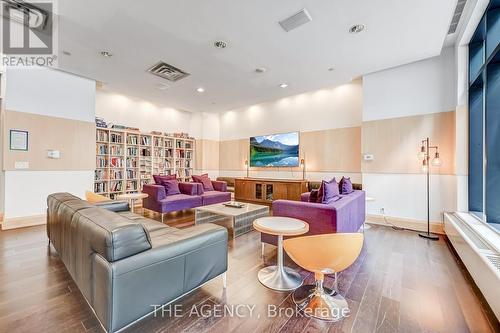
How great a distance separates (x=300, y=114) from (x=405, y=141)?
2.59 m

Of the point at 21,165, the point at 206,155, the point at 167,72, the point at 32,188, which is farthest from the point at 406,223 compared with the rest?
the point at 21,165

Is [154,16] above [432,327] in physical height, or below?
above

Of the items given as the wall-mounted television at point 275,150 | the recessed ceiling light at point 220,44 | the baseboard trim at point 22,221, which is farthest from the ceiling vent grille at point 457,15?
the baseboard trim at point 22,221

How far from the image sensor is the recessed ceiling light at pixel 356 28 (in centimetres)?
272

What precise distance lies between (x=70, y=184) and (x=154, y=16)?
386cm

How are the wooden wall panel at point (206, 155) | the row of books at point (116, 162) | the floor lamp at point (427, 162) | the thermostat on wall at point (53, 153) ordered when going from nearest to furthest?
the floor lamp at point (427, 162), the thermostat on wall at point (53, 153), the row of books at point (116, 162), the wooden wall panel at point (206, 155)

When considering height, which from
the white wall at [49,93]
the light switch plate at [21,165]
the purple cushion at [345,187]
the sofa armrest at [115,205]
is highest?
the white wall at [49,93]

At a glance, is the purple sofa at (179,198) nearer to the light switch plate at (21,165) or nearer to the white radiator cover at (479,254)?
the light switch plate at (21,165)

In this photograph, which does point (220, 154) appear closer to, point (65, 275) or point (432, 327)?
point (65, 275)

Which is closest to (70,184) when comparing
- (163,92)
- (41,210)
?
(41,210)

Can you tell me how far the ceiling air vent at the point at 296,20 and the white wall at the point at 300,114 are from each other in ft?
9.16

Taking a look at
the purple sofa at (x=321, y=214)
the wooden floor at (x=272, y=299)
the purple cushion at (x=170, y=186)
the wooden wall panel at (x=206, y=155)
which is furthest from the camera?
the wooden wall panel at (x=206, y=155)

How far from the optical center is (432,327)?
1510 mm

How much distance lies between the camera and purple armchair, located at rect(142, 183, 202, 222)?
415cm
